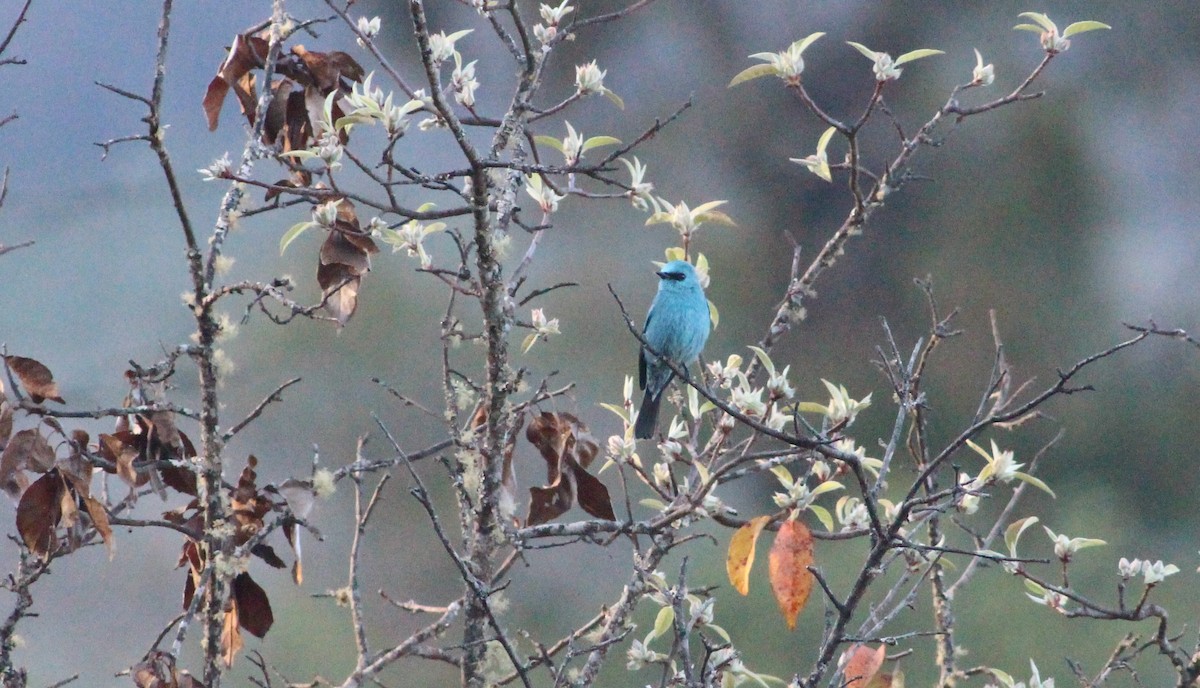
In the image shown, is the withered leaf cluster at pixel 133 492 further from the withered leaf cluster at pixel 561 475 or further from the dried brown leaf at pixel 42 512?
the withered leaf cluster at pixel 561 475

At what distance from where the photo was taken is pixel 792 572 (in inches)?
66.0

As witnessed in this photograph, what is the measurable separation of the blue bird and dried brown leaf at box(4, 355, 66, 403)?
1.75 m

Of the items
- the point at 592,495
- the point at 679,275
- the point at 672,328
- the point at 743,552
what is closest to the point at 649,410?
the point at 672,328

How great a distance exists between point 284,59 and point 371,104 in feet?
1.15

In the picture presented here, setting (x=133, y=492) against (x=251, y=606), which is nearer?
(x=133, y=492)

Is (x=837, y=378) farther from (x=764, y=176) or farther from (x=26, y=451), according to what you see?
(x=26, y=451)

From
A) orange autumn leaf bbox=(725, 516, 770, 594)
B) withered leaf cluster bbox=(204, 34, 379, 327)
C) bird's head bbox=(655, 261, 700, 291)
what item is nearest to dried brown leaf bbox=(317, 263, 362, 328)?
withered leaf cluster bbox=(204, 34, 379, 327)

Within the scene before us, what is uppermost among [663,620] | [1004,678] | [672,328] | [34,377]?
[672,328]

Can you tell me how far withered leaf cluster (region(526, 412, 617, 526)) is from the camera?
193 cm

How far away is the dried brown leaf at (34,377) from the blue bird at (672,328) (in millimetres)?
1749

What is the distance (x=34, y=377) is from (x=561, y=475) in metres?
0.80

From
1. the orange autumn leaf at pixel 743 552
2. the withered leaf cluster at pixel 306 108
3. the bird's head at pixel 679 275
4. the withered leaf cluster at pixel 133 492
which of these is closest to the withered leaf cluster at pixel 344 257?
the withered leaf cluster at pixel 306 108

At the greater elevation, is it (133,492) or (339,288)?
(339,288)

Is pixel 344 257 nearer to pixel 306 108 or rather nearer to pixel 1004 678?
pixel 306 108
